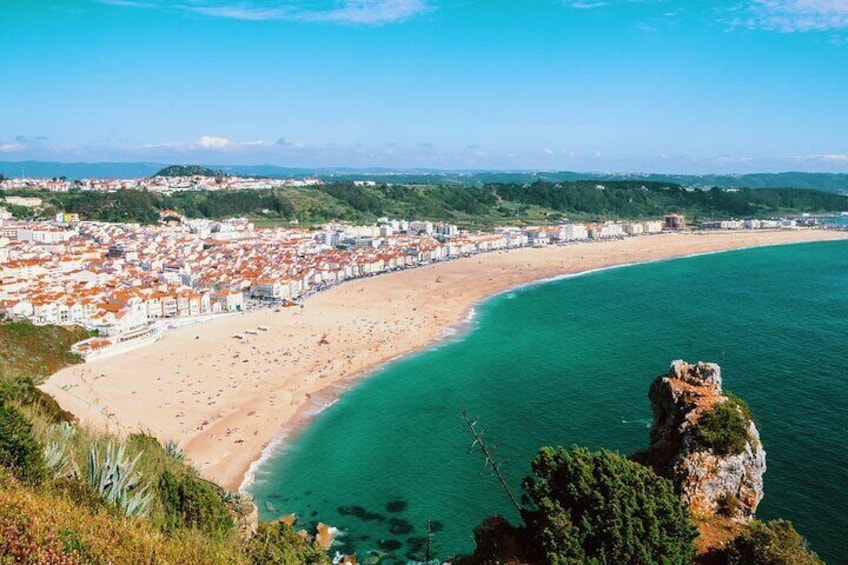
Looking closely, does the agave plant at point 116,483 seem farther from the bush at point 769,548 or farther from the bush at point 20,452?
the bush at point 769,548

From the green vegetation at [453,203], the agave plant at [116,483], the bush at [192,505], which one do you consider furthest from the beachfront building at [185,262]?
the agave plant at [116,483]

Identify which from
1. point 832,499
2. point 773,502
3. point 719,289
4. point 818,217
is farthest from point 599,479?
point 818,217

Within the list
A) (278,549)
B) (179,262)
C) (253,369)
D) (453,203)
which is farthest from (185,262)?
(453,203)

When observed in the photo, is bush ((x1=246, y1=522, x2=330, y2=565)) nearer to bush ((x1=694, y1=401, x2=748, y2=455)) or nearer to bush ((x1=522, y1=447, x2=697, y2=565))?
bush ((x1=522, y1=447, x2=697, y2=565))

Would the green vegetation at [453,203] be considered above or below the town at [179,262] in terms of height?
above

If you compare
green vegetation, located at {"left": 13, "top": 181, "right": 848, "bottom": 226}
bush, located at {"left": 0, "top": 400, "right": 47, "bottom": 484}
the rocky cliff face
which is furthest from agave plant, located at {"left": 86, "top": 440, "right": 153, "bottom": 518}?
green vegetation, located at {"left": 13, "top": 181, "right": 848, "bottom": 226}

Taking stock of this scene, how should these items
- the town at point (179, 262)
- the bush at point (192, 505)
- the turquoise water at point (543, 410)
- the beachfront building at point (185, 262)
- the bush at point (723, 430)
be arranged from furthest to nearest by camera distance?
1. the beachfront building at point (185, 262)
2. the town at point (179, 262)
3. the turquoise water at point (543, 410)
4. the bush at point (723, 430)
5. the bush at point (192, 505)
